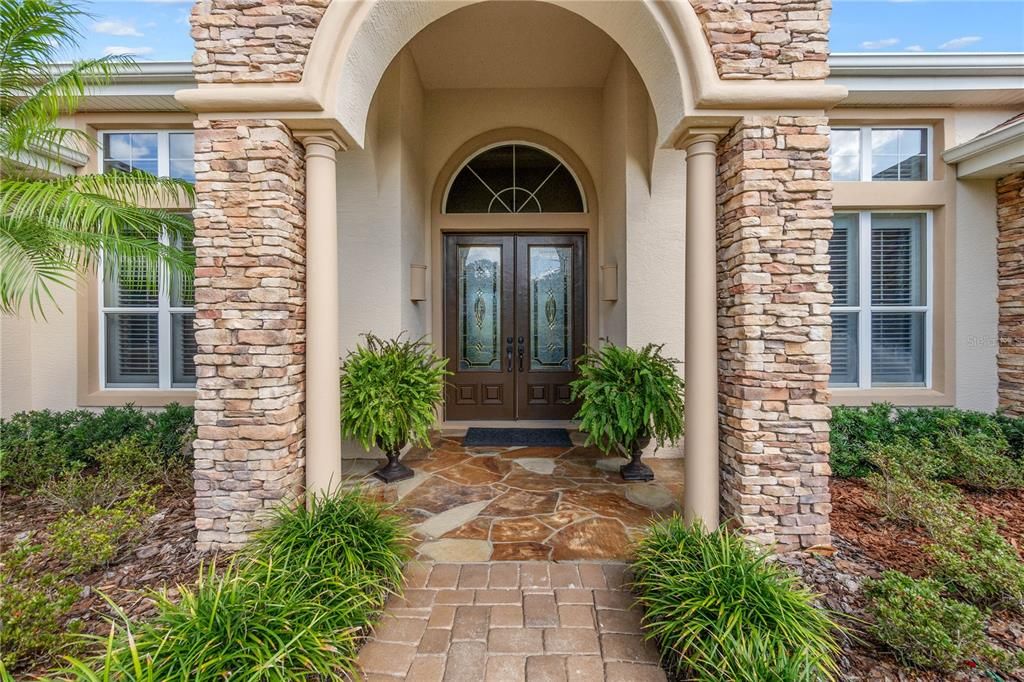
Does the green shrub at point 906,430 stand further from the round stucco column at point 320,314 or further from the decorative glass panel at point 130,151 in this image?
the decorative glass panel at point 130,151

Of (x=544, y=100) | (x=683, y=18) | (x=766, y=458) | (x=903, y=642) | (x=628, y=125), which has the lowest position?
(x=903, y=642)

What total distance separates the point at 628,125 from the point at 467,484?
4142mm

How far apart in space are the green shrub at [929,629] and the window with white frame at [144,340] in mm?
6495

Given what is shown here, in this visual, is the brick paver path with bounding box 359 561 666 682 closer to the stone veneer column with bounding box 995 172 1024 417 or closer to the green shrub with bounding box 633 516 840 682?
the green shrub with bounding box 633 516 840 682

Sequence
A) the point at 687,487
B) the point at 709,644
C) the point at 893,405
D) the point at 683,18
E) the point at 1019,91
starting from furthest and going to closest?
the point at 893,405 → the point at 1019,91 → the point at 687,487 → the point at 683,18 → the point at 709,644

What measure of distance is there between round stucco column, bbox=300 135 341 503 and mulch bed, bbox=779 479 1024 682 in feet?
10.2

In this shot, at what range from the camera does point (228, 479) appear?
289 centimetres

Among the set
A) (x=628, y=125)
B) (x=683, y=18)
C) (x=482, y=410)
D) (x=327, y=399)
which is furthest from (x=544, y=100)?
(x=327, y=399)

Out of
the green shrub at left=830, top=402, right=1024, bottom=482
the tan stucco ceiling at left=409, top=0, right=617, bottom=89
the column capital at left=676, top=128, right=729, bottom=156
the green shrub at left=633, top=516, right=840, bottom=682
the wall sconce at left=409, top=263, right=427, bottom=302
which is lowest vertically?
the green shrub at left=633, top=516, right=840, bottom=682

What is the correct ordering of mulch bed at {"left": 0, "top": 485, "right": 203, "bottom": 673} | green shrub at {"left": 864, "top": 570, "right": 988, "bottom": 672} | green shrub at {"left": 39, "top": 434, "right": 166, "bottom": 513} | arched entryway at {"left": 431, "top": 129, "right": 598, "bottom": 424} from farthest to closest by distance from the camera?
arched entryway at {"left": 431, "top": 129, "right": 598, "bottom": 424}, green shrub at {"left": 39, "top": 434, "right": 166, "bottom": 513}, mulch bed at {"left": 0, "top": 485, "right": 203, "bottom": 673}, green shrub at {"left": 864, "top": 570, "right": 988, "bottom": 672}

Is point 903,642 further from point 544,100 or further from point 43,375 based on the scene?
point 43,375

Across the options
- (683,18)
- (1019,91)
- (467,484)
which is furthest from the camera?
(1019,91)

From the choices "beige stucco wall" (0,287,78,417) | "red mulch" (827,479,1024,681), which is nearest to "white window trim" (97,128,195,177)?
"beige stucco wall" (0,287,78,417)

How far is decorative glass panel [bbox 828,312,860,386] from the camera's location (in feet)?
17.1
